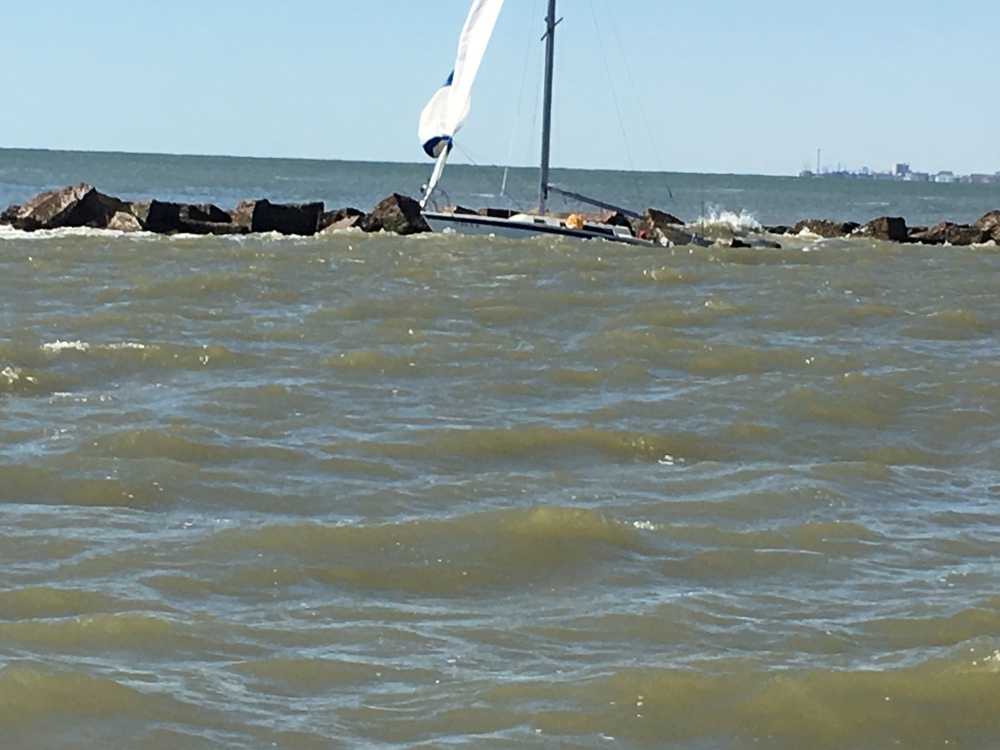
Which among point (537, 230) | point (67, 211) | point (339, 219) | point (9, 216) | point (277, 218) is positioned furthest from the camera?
point (339, 219)

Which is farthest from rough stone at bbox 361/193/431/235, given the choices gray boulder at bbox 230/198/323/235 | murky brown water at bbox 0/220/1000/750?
murky brown water at bbox 0/220/1000/750

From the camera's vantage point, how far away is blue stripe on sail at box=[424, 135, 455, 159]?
1335 inches

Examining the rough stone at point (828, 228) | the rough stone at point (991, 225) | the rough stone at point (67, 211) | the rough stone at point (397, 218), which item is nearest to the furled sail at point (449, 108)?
the rough stone at point (397, 218)

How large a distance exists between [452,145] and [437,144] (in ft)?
1.06

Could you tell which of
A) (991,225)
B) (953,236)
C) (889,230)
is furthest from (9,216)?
(991,225)

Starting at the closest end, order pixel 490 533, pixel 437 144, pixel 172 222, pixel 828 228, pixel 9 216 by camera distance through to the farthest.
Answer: pixel 490 533
pixel 172 222
pixel 9 216
pixel 437 144
pixel 828 228

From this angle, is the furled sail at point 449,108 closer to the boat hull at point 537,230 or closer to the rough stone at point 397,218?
the rough stone at point 397,218

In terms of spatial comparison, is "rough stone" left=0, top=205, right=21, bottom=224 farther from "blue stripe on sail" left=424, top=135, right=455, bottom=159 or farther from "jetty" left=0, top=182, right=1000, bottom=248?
"blue stripe on sail" left=424, top=135, right=455, bottom=159

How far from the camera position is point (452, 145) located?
112 ft

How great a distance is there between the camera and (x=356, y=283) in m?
20.1

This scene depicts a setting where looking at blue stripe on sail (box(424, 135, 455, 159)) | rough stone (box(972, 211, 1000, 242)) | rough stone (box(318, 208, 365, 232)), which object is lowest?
rough stone (box(318, 208, 365, 232))

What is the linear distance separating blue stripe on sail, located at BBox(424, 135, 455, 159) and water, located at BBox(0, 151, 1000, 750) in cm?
1750

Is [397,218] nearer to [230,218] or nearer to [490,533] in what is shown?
[230,218]

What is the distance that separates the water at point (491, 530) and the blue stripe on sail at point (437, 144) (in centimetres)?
1750
